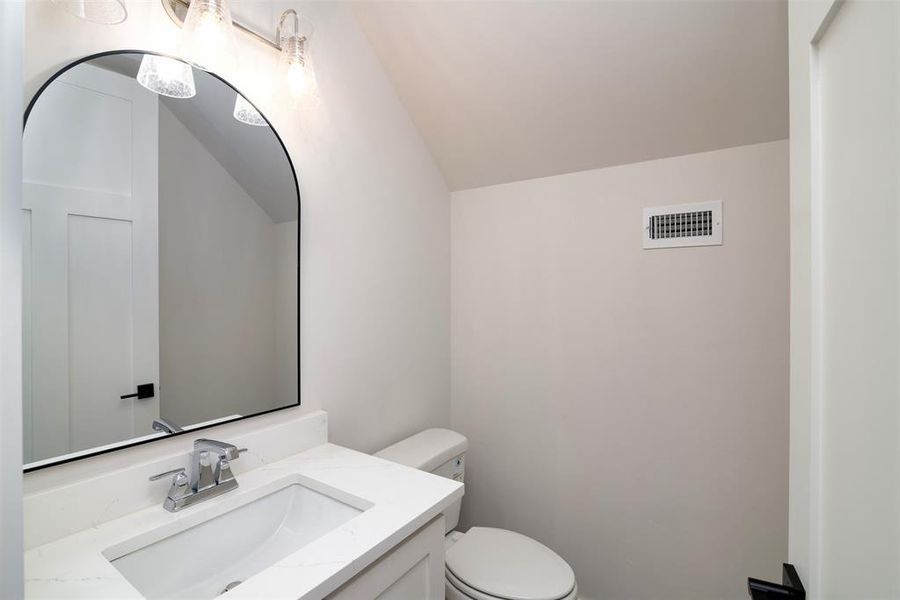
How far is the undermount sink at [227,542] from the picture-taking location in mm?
847

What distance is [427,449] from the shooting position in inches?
64.9

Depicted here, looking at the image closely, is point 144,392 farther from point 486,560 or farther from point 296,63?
point 486,560

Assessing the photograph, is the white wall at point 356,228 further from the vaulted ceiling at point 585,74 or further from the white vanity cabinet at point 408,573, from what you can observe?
the white vanity cabinet at point 408,573

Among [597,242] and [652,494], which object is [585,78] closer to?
[597,242]

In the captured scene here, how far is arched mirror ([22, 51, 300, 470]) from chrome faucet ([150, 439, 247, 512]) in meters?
0.09

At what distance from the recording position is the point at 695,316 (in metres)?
1.54

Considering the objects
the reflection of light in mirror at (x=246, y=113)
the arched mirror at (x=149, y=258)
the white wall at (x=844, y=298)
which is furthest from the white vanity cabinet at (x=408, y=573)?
the reflection of light in mirror at (x=246, y=113)

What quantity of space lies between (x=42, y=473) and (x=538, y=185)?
1.78 m

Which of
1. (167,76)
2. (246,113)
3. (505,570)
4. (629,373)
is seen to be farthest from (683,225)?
(167,76)

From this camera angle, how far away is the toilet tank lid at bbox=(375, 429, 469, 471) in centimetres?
155

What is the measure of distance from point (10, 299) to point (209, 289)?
0.76m

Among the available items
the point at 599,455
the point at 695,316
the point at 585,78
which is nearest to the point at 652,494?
the point at 599,455

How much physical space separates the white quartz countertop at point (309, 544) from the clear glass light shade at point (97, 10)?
3.36 feet

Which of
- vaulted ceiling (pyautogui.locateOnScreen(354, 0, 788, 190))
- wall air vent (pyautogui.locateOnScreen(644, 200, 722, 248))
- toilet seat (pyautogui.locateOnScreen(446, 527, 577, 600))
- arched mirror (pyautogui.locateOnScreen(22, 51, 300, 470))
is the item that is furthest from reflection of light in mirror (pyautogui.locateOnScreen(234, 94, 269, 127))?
toilet seat (pyautogui.locateOnScreen(446, 527, 577, 600))
